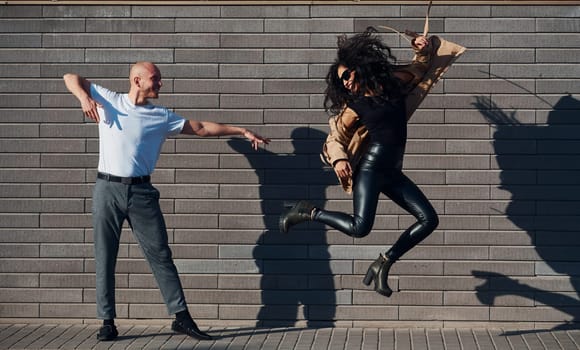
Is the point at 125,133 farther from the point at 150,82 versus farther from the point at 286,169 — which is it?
Answer: the point at 286,169

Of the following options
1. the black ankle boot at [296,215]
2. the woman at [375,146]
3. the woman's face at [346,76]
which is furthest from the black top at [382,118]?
the black ankle boot at [296,215]

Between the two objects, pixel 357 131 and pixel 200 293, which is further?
pixel 200 293

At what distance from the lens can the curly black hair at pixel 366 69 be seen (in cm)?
829

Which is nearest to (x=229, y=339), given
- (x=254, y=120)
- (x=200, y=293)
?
(x=200, y=293)

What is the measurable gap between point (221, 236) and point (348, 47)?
185cm

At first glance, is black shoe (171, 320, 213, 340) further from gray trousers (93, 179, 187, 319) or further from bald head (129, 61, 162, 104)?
bald head (129, 61, 162, 104)

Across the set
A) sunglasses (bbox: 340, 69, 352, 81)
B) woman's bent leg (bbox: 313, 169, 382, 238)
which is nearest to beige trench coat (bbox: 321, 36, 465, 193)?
woman's bent leg (bbox: 313, 169, 382, 238)

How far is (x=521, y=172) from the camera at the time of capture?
29.8 ft

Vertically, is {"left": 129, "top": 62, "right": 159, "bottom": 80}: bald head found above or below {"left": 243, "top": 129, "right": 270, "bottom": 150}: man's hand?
above

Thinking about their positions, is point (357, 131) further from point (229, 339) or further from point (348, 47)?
point (229, 339)

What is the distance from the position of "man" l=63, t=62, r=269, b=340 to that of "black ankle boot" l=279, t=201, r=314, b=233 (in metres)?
0.52

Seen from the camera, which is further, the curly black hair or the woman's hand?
the curly black hair

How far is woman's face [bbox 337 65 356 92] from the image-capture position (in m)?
8.34

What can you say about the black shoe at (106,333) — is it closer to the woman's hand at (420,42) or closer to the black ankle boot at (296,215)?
the black ankle boot at (296,215)
